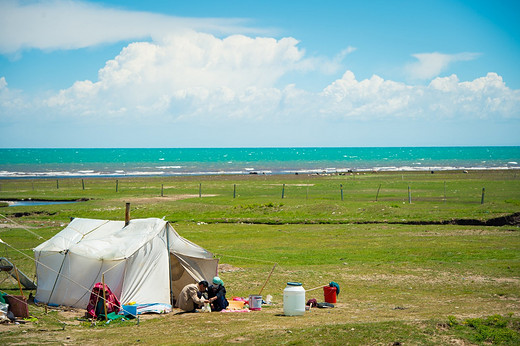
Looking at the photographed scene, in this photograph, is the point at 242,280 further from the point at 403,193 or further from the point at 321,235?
the point at 403,193

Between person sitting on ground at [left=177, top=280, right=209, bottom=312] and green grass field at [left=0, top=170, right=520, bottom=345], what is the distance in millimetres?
833

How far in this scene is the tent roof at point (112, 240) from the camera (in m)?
20.1

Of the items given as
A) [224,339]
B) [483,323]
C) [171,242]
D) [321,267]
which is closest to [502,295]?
[483,323]

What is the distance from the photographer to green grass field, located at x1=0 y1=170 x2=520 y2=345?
14.5m

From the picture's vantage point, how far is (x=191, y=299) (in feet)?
62.3

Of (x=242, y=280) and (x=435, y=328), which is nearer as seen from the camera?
(x=435, y=328)

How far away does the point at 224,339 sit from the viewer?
568 inches

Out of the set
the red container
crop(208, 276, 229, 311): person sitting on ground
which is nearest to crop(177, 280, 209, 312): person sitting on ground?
crop(208, 276, 229, 311): person sitting on ground

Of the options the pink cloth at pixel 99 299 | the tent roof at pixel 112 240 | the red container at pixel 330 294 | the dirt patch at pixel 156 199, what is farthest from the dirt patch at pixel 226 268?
the dirt patch at pixel 156 199

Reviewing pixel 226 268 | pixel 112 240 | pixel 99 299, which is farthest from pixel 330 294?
pixel 112 240

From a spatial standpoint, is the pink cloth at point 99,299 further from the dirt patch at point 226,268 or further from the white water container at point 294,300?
the dirt patch at point 226,268

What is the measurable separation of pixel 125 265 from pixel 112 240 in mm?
1667

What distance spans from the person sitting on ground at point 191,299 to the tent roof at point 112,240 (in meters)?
2.33

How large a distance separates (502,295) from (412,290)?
3.23 metres
